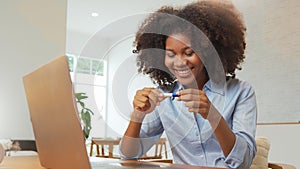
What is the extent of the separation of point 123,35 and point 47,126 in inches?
10.2

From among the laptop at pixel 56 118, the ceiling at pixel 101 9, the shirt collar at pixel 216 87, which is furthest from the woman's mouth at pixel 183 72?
the ceiling at pixel 101 9

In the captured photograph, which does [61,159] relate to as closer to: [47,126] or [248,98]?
[47,126]

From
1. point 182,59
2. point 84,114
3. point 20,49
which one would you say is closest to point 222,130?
point 182,59

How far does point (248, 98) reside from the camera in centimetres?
99

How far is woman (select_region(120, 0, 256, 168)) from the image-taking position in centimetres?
89

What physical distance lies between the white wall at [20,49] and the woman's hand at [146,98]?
1.93 meters

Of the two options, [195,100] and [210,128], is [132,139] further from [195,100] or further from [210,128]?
[195,100]

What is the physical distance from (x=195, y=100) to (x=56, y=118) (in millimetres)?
311

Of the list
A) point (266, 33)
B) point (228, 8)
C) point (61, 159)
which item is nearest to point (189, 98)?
point (61, 159)

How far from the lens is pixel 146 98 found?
2.80 feet

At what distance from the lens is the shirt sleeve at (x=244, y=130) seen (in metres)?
0.88

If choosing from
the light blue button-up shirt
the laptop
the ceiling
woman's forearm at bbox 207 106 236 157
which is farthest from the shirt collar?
the ceiling

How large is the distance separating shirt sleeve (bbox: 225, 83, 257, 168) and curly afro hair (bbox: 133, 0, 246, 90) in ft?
0.40

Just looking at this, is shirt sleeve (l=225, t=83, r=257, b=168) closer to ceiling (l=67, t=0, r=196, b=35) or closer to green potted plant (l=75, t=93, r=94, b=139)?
green potted plant (l=75, t=93, r=94, b=139)
